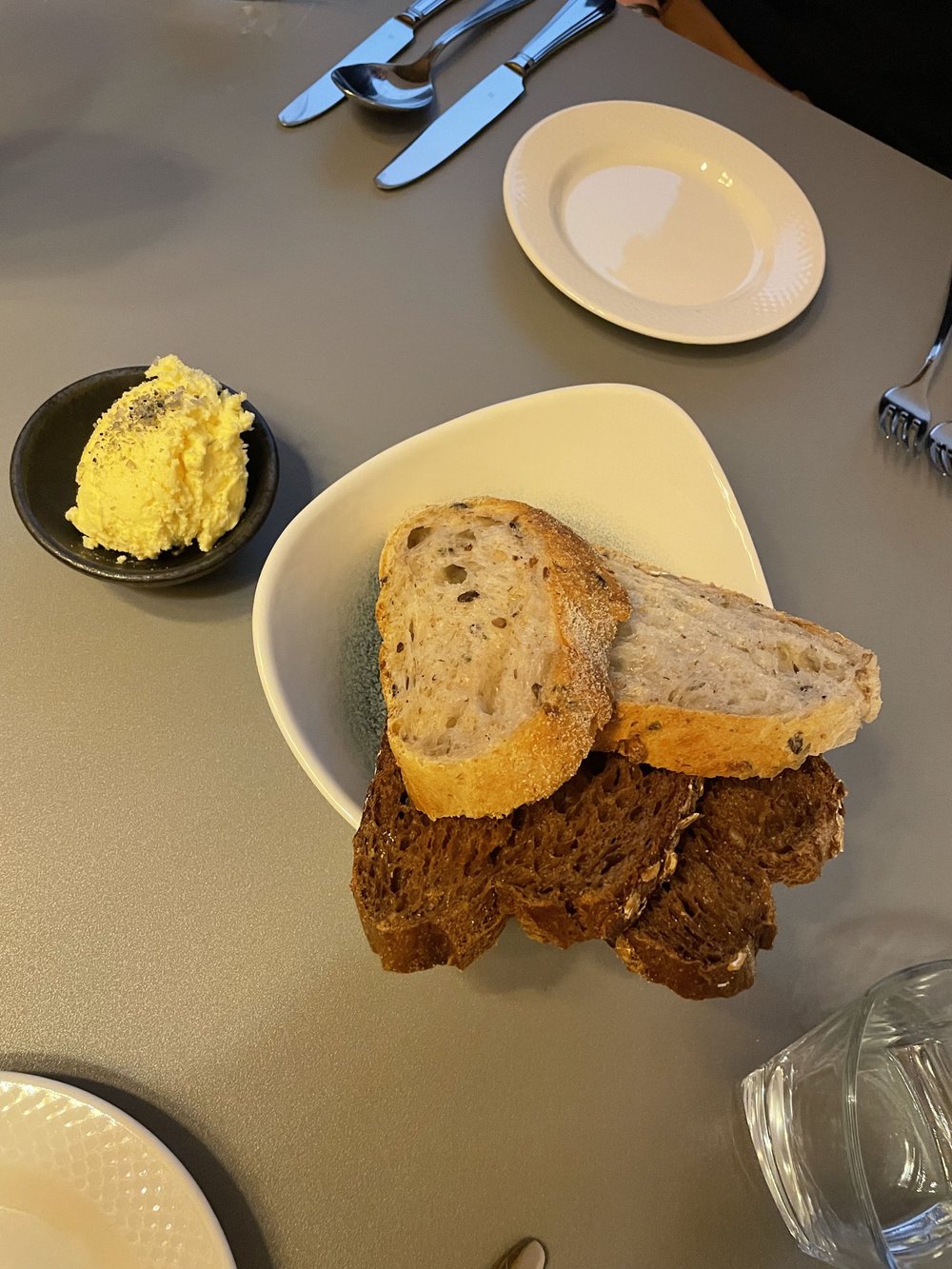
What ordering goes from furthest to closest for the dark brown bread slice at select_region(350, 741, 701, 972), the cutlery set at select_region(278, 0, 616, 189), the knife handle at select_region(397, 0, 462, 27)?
the knife handle at select_region(397, 0, 462, 27) → the cutlery set at select_region(278, 0, 616, 189) → the dark brown bread slice at select_region(350, 741, 701, 972)

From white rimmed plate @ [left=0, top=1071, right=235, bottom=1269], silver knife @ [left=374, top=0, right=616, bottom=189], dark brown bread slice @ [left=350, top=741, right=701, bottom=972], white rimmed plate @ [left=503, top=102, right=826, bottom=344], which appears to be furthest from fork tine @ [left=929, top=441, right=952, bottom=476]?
white rimmed plate @ [left=0, top=1071, right=235, bottom=1269]

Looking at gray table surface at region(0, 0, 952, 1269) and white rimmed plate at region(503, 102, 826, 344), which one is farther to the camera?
white rimmed plate at region(503, 102, 826, 344)

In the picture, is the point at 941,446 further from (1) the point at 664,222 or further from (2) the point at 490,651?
(2) the point at 490,651

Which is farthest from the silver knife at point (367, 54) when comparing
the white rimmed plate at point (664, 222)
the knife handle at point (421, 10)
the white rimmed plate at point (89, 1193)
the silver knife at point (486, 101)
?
the white rimmed plate at point (89, 1193)

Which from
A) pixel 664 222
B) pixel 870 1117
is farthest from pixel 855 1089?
pixel 664 222

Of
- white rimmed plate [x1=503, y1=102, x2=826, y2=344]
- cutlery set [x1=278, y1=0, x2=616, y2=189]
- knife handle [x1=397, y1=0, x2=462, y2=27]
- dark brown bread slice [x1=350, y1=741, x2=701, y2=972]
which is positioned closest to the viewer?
dark brown bread slice [x1=350, y1=741, x2=701, y2=972]

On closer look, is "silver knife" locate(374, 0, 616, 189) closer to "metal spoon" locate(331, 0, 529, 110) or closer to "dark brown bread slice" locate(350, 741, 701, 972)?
"metal spoon" locate(331, 0, 529, 110)

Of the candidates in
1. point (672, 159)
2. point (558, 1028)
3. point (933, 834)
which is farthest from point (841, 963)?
point (672, 159)

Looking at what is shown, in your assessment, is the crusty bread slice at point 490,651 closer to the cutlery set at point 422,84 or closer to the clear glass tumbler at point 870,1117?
the clear glass tumbler at point 870,1117
